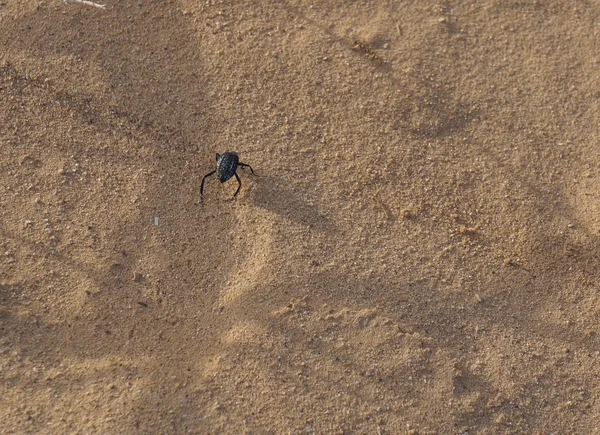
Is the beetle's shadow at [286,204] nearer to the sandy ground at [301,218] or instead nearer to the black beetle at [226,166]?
the sandy ground at [301,218]

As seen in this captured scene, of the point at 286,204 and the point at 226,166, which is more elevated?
the point at 226,166

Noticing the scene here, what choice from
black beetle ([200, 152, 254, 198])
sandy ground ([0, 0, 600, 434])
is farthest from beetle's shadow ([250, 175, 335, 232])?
black beetle ([200, 152, 254, 198])

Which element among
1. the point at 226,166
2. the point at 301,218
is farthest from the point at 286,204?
the point at 226,166

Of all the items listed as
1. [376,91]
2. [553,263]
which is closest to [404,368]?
[553,263]

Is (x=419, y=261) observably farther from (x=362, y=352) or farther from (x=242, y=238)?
(x=242, y=238)

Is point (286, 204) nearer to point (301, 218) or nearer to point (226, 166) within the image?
point (301, 218)

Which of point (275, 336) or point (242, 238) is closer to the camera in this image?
point (275, 336)

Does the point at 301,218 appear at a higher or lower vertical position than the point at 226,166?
lower
